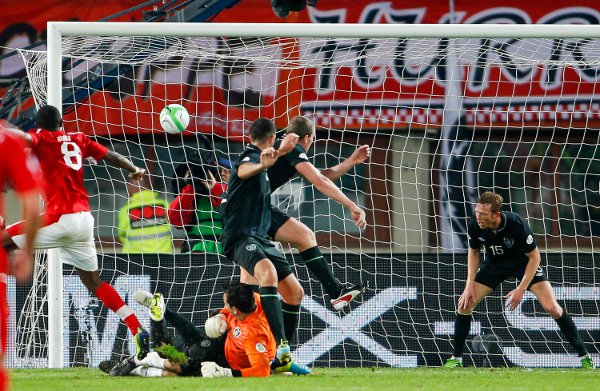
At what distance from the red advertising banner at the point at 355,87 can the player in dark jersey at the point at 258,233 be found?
179 inches

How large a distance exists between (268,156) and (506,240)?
2543 mm

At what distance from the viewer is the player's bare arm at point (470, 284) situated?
9469 mm

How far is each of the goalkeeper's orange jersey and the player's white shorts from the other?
120cm

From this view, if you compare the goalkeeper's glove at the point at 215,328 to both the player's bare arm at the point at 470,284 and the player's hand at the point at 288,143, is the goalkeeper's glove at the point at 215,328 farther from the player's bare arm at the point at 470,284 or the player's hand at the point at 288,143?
the player's bare arm at the point at 470,284

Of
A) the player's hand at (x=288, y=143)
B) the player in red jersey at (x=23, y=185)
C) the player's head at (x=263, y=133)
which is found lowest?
the player's head at (x=263, y=133)

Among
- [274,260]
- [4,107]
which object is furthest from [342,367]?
[4,107]

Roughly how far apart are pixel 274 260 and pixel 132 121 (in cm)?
514

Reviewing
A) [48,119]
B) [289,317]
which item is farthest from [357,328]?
[48,119]

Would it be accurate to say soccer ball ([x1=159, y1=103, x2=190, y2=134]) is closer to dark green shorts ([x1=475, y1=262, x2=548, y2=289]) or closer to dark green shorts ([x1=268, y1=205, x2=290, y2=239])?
dark green shorts ([x1=268, y1=205, x2=290, y2=239])

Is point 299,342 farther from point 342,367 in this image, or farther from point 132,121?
point 132,121

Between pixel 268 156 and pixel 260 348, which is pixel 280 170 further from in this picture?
pixel 260 348

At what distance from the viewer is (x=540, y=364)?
9.79 meters

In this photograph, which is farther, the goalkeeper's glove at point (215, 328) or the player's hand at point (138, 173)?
the player's hand at point (138, 173)

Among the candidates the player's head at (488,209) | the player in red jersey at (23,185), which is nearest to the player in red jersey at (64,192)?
the player's head at (488,209)
